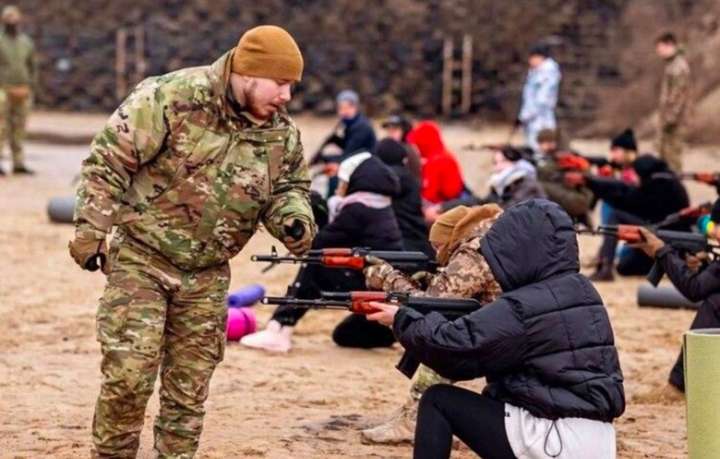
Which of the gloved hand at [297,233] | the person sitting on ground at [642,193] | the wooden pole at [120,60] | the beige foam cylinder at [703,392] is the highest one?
the gloved hand at [297,233]

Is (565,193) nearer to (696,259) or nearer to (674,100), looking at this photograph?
(696,259)

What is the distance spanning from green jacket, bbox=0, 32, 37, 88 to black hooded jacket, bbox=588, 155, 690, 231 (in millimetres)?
10160

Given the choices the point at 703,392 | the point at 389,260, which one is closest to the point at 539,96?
the point at 389,260

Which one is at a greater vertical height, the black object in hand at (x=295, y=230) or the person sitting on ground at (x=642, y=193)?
the black object in hand at (x=295, y=230)

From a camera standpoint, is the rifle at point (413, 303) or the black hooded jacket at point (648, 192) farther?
the black hooded jacket at point (648, 192)

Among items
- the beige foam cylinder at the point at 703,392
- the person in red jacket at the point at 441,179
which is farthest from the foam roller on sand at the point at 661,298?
the beige foam cylinder at the point at 703,392

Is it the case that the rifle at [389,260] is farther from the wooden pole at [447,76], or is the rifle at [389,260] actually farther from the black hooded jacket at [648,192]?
the wooden pole at [447,76]

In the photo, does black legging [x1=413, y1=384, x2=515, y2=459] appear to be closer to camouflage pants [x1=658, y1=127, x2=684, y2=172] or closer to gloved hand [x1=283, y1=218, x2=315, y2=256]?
gloved hand [x1=283, y1=218, x2=315, y2=256]

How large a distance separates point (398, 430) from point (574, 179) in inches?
250

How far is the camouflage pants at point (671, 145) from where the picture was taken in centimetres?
1962

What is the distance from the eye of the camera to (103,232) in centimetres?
671

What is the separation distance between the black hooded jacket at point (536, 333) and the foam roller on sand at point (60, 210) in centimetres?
1126

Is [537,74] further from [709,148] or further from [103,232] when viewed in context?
[103,232]

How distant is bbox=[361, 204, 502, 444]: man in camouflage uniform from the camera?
23.5 feet
